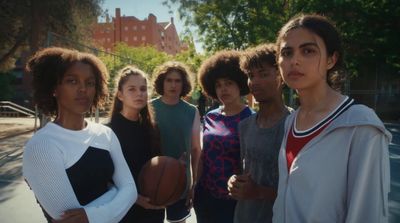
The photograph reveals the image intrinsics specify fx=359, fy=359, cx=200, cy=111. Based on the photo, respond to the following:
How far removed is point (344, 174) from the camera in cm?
145

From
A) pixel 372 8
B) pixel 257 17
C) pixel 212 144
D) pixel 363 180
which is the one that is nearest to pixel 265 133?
pixel 212 144

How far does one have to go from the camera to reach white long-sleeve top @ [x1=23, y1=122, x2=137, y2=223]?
1.62 m

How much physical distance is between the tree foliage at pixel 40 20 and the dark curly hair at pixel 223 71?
1292 centimetres

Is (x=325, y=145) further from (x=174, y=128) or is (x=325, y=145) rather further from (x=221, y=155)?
(x=174, y=128)

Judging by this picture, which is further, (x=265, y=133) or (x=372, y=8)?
(x=372, y=8)

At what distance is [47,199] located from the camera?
5.31 ft

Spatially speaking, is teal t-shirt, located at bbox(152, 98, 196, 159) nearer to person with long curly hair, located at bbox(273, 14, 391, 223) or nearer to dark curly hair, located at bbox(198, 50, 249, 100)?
dark curly hair, located at bbox(198, 50, 249, 100)

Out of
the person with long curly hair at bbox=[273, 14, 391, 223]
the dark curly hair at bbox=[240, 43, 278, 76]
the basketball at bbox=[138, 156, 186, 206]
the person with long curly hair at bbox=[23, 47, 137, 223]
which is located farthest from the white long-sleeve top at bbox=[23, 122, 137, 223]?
the dark curly hair at bbox=[240, 43, 278, 76]

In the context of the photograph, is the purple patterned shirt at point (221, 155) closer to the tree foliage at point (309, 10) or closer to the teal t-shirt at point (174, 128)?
the teal t-shirt at point (174, 128)

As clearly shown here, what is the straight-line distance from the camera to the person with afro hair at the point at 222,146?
8.81ft

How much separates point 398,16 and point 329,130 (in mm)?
19818

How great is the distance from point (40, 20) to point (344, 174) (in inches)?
598

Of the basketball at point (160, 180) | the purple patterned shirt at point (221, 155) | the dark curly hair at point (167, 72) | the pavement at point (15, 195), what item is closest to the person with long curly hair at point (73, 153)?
the basketball at point (160, 180)

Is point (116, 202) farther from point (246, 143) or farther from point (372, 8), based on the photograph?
point (372, 8)
